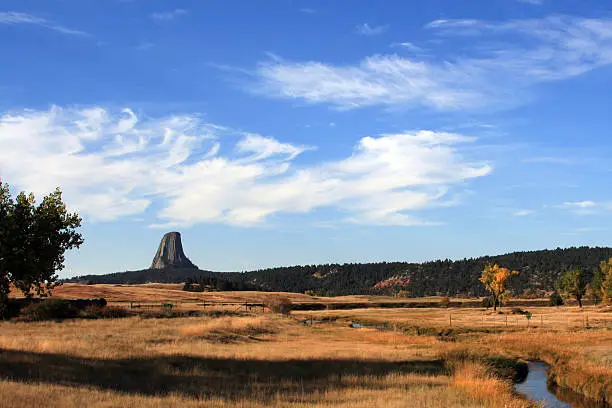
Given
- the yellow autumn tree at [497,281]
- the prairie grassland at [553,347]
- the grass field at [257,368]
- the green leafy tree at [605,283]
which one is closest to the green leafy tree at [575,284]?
the green leafy tree at [605,283]

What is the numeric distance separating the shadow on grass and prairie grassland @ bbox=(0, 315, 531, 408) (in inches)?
1.8

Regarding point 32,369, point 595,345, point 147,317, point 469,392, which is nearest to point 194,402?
point 32,369

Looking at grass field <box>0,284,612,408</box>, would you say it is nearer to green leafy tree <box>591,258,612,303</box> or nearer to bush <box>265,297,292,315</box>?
bush <box>265,297,292,315</box>

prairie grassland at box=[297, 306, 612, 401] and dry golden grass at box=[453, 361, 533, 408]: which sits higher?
dry golden grass at box=[453, 361, 533, 408]

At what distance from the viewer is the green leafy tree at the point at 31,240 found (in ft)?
101

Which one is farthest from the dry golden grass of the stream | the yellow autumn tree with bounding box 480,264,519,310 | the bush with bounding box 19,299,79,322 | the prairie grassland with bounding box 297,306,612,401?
the yellow autumn tree with bounding box 480,264,519,310

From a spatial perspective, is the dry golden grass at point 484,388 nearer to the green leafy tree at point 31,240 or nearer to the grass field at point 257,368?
the grass field at point 257,368

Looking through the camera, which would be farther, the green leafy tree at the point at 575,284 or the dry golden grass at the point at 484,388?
the green leafy tree at the point at 575,284

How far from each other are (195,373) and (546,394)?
18869 mm

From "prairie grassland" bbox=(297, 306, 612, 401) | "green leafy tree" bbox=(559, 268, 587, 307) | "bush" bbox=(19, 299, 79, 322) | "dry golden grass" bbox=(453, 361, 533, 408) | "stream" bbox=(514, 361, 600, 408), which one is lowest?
"stream" bbox=(514, 361, 600, 408)

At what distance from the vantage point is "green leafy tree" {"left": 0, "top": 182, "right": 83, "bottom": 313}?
30.9 metres

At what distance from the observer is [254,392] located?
23.4 m

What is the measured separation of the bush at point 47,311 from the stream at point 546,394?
46.8 m

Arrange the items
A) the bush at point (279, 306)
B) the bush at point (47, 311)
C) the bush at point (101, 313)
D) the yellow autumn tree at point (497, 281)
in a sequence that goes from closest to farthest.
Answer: the bush at point (47, 311), the bush at point (101, 313), the bush at point (279, 306), the yellow autumn tree at point (497, 281)
